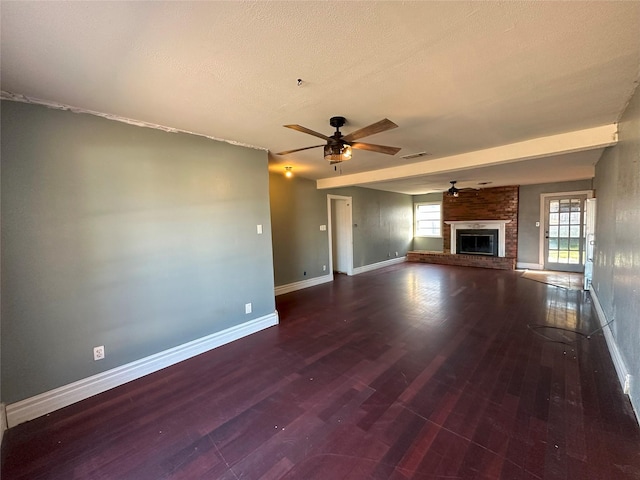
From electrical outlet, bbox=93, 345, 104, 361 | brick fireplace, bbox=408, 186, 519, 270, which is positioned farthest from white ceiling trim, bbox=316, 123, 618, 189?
brick fireplace, bbox=408, 186, 519, 270

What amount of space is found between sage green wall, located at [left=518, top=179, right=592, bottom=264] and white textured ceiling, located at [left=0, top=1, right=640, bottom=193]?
5.20 m

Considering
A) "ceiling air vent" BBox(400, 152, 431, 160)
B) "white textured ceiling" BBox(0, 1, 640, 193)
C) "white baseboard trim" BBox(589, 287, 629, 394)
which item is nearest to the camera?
"white textured ceiling" BBox(0, 1, 640, 193)

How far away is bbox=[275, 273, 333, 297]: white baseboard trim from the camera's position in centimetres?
539

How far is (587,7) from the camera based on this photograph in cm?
124

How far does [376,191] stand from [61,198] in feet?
22.4

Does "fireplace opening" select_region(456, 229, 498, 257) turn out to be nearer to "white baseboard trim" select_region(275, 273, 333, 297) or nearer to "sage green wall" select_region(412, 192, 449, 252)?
"sage green wall" select_region(412, 192, 449, 252)

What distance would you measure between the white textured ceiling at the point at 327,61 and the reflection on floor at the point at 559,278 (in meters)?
4.04

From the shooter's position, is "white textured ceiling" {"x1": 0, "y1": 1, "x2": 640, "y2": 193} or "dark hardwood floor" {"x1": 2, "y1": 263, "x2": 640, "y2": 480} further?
"dark hardwood floor" {"x1": 2, "y1": 263, "x2": 640, "y2": 480}

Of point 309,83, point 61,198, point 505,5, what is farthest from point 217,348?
point 505,5

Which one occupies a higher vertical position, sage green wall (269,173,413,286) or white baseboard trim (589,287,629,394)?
sage green wall (269,173,413,286)

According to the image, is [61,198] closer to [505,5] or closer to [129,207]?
[129,207]

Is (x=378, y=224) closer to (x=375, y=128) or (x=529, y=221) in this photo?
(x=529, y=221)

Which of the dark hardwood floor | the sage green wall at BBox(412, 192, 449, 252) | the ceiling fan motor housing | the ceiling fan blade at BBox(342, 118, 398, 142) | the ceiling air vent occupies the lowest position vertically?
the dark hardwood floor

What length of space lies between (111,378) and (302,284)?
3701mm
